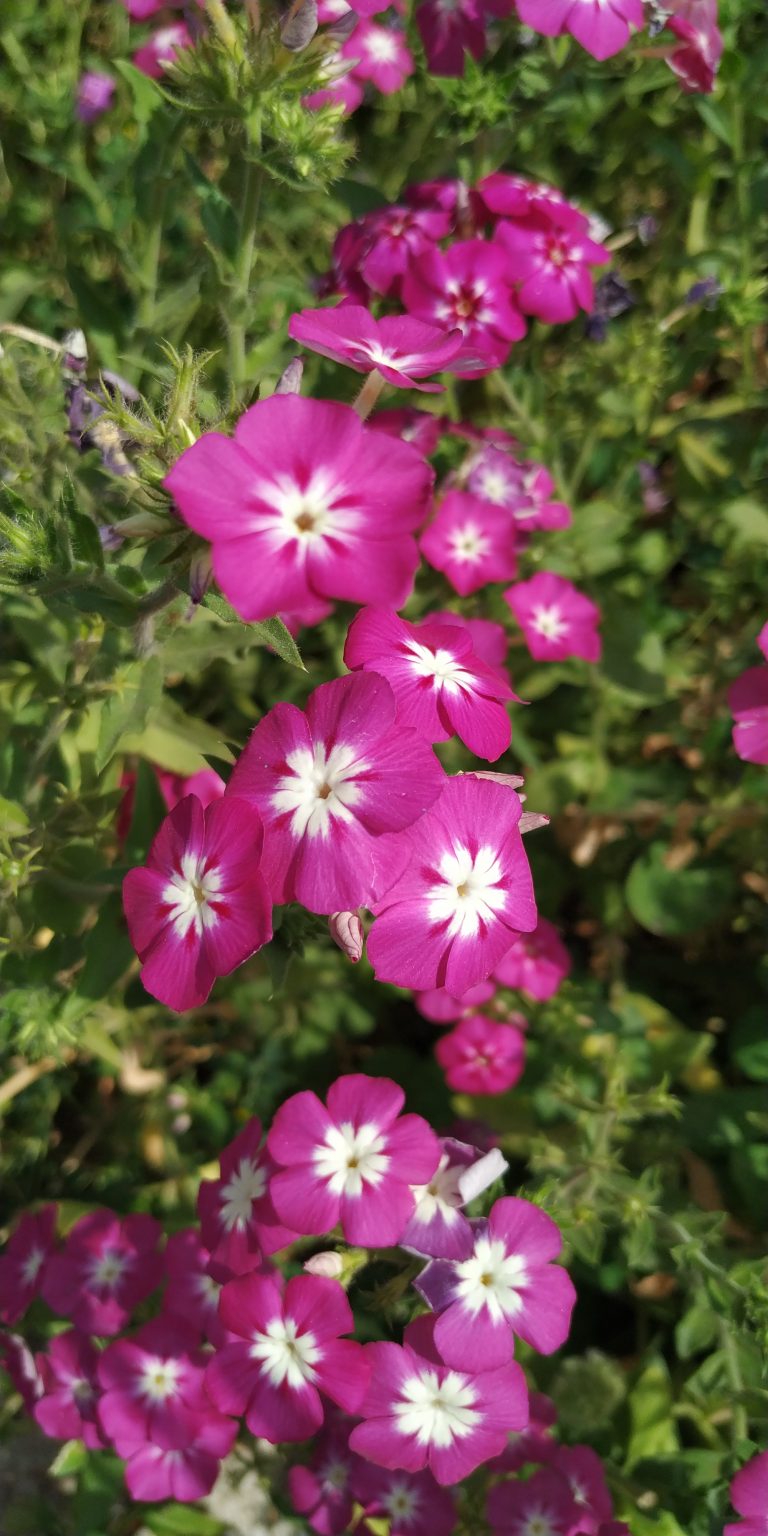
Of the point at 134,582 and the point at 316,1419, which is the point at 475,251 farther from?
the point at 316,1419

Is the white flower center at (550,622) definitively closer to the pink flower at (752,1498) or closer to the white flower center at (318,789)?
the white flower center at (318,789)

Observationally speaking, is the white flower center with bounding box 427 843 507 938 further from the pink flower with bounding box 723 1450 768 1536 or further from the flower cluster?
the pink flower with bounding box 723 1450 768 1536

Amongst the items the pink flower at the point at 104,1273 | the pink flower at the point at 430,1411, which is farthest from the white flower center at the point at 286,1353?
the pink flower at the point at 104,1273

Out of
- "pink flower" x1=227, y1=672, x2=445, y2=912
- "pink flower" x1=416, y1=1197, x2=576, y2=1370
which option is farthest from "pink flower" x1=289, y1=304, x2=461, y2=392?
"pink flower" x1=416, y1=1197, x2=576, y2=1370

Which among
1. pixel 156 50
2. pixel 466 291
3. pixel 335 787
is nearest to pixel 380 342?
pixel 335 787

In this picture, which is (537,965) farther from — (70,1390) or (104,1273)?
(70,1390)
